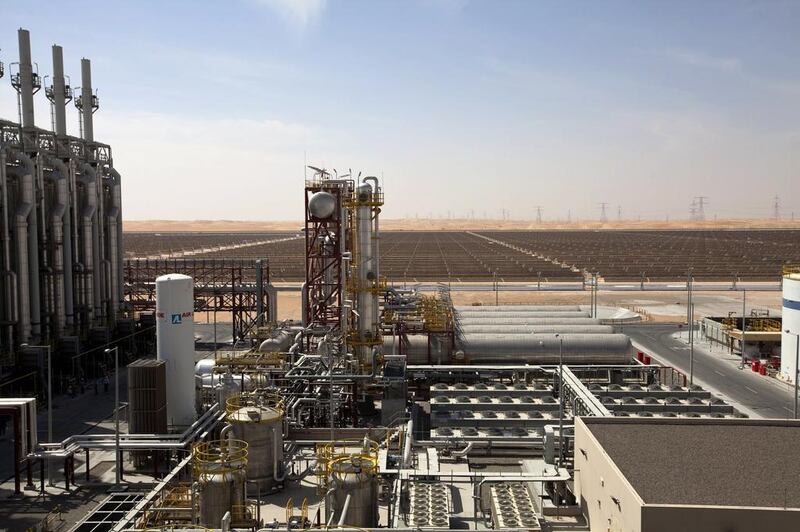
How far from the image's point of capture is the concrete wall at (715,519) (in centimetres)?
1394

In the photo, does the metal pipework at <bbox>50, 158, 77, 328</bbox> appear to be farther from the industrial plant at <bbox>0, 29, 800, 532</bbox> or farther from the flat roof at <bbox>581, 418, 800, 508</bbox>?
the flat roof at <bbox>581, 418, 800, 508</bbox>

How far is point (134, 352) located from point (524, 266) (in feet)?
273

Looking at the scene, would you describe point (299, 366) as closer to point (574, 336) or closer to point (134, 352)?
point (574, 336)

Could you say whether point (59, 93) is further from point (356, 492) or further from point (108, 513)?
point (356, 492)

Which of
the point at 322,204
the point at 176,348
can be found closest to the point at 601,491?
the point at 176,348

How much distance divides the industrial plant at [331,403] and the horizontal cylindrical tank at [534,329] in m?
0.33

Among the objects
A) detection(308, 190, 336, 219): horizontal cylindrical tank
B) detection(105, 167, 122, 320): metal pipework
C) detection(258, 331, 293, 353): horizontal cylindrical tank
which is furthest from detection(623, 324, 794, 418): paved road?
detection(105, 167, 122, 320): metal pipework

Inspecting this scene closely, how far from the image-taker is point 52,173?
46.2m

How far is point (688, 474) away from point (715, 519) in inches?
91.5

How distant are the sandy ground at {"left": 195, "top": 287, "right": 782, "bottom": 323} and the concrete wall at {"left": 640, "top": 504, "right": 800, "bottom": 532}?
58428 mm

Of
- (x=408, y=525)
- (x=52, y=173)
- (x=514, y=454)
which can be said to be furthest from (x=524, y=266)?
(x=408, y=525)

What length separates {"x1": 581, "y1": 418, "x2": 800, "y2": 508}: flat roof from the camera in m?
15.1

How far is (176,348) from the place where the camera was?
29.1 metres

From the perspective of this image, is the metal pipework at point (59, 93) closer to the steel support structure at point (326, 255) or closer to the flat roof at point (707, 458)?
the steel support structure at point (326, 255)
